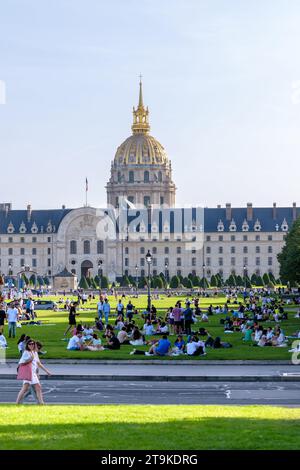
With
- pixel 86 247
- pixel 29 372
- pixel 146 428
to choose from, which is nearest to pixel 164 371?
pixel 29 372

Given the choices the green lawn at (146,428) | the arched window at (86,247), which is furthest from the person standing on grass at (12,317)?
the arched window at (86,247)

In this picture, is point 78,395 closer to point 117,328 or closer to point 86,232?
point 117,328

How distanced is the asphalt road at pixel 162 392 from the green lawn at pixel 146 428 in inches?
111

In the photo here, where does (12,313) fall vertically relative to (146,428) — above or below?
above

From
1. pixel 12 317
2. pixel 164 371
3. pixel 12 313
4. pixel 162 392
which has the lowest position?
pixel 162 392

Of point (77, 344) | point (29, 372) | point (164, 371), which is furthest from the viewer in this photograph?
point (77, 344)

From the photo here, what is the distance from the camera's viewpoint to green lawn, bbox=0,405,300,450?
540 inches

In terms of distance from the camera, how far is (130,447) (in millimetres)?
13406

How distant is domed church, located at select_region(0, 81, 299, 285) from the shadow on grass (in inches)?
5672

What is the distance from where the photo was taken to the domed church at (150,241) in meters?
161

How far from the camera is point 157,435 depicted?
14547 mm

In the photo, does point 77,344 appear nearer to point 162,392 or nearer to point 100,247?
point 162,392

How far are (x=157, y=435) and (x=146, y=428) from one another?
78cm
